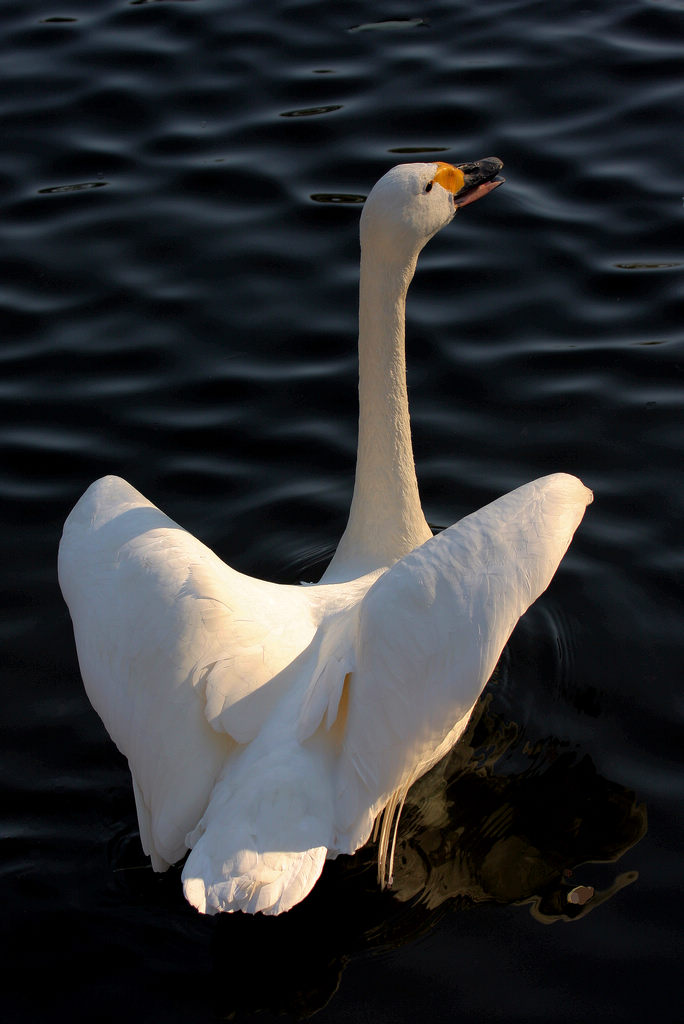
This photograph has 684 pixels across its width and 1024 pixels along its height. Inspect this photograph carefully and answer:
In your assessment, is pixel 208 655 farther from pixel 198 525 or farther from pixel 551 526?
pixel 198 525

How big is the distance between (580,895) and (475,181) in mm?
2917

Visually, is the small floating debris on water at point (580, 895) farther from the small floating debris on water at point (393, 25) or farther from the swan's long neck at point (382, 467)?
the small floating debris on water at point (393, 25)

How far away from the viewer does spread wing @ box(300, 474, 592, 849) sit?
3.50 m

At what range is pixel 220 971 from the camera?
3.98m

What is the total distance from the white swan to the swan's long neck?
2.27ft

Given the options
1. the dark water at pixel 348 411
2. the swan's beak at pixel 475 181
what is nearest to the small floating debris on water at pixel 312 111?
the dark water at pixel 348 411

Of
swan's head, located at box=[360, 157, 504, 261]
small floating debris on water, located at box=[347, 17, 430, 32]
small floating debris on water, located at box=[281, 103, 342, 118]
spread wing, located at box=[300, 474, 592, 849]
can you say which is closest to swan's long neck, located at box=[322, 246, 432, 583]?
swan's head, located at box=[360, 157, 504, 261]

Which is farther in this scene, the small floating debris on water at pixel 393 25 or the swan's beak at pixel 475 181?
the small floating debris on water at pixel 393 25

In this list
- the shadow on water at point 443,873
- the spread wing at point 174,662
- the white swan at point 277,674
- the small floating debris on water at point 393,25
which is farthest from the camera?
the small floating debris on water at point 393,25

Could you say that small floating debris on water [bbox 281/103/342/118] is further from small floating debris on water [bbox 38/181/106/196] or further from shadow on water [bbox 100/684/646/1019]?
shadow on water [bbox 100/684/646/1019]

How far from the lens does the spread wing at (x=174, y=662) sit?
3.77 m

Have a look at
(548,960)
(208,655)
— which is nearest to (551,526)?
(208,655)

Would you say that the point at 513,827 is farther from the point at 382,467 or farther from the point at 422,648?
the point at 382,467

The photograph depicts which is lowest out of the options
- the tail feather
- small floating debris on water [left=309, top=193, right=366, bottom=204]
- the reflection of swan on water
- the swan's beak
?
the reflection of swan on water
